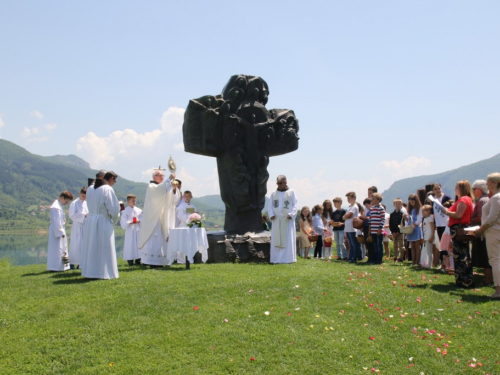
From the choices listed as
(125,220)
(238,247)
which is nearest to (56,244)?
(125,220)

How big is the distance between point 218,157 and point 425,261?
658 cm

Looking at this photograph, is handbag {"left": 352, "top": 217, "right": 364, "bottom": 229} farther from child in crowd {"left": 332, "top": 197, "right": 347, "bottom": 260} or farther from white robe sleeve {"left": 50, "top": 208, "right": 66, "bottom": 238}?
white robe sleeve {"left": 50, "top": 208, "right": 66, "bottom": 238}

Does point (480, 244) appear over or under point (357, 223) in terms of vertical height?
under

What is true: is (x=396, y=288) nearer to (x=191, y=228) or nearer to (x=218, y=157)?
(x=191, y=228)

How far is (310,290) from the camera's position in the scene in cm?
823

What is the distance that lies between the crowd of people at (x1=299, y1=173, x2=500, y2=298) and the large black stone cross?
2.28m

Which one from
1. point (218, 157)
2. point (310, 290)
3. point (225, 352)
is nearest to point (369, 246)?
point (310, 290)

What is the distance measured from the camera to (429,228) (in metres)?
10.9

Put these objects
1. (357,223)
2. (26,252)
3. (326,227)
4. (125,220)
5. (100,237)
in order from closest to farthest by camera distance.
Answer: (100,237), (357,223), (125,220), (326,227), (26,252)

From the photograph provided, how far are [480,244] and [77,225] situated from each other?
1026 centimetres

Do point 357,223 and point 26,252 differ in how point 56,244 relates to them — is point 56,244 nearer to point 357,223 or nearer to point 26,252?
point 357,223

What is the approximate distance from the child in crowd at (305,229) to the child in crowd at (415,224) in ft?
11.3

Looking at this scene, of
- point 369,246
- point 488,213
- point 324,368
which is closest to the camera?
point 324,368

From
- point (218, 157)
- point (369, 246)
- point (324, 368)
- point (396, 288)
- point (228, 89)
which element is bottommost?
point (324, 368)
